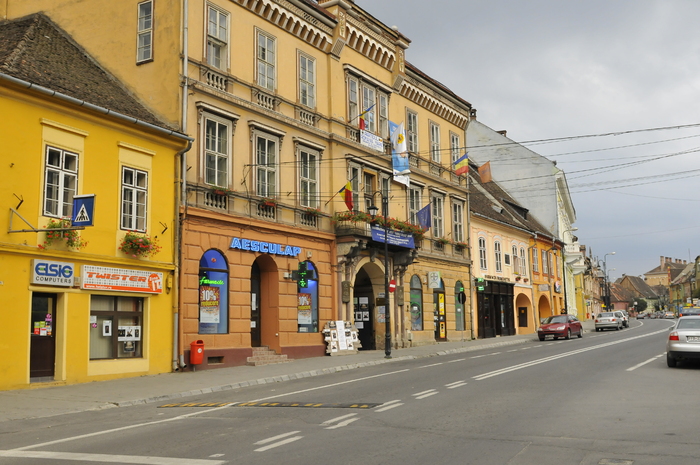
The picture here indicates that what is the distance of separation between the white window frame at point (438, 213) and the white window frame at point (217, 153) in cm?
1517

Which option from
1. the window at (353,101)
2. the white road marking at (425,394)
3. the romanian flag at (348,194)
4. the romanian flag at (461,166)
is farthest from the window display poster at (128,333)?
the romanian flag at (461,166)

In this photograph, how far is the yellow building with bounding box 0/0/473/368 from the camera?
21.5 metres

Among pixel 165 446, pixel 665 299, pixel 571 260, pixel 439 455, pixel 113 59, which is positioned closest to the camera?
pixel 439 455

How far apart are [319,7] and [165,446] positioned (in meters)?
21.9

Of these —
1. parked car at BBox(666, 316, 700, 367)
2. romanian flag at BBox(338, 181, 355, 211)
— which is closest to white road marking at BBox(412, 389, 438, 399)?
A: parked car at BBox(666, 316, 700, 367)

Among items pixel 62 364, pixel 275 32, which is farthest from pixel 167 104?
pixel 62 364

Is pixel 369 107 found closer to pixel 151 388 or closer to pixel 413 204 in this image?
pixel 413 204

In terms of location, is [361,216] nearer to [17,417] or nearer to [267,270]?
[267,270]

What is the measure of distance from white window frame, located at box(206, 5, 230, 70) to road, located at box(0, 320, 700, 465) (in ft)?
37.0

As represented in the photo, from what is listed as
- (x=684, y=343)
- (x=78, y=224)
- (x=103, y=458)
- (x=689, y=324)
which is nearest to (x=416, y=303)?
(x=689, y=324)

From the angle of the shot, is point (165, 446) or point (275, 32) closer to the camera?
point (165, 446)

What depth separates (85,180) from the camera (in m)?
18.1

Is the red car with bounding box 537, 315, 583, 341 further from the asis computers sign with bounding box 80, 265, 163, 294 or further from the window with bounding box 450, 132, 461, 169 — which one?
the asis computers sign with bounding box 80, 265, 163, 294

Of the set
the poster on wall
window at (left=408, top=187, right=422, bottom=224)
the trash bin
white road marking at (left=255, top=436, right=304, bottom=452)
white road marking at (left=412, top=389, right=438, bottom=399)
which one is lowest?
white road marking at (left=255, top=436, right=304, bottom=452)
